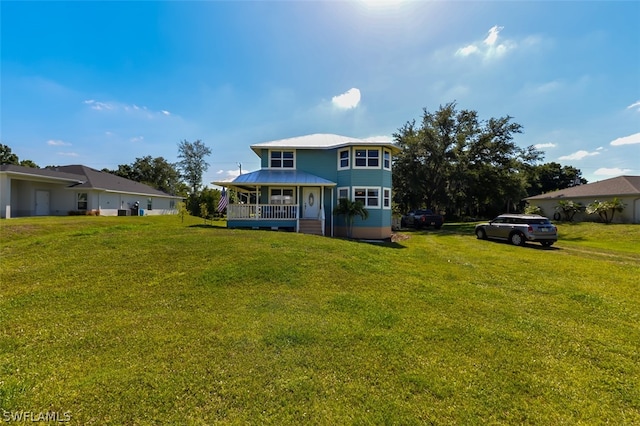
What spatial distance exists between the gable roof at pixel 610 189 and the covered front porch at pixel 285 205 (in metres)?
26.0

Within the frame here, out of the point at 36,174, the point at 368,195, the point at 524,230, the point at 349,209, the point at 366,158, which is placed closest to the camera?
the point at 524,230

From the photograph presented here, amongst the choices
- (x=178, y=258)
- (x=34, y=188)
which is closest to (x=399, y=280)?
(x=178, y=258)

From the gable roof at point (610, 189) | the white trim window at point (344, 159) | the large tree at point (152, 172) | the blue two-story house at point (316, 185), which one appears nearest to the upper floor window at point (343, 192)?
the blue two-story house at point (316, 185)

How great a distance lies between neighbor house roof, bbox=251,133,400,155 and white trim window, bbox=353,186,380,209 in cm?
261

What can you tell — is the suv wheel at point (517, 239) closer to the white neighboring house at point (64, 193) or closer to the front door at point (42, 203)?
the white neighboring house at point (64, 193)

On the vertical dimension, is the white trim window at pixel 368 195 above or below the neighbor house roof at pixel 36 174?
below

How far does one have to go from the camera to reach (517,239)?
1524 centimetres

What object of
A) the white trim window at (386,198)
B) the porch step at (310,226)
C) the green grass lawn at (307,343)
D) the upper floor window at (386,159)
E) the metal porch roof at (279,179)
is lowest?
the green grass lawn at (307,343)

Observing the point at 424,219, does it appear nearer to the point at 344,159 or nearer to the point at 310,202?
the point at 344,159

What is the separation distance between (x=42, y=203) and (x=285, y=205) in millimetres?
24501

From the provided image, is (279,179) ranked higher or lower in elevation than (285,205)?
higher

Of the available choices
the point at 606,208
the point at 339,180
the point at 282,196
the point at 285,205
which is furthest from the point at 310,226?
the point at 606,208

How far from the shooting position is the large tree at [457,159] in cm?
2934

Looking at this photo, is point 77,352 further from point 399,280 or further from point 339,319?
point 399,280
